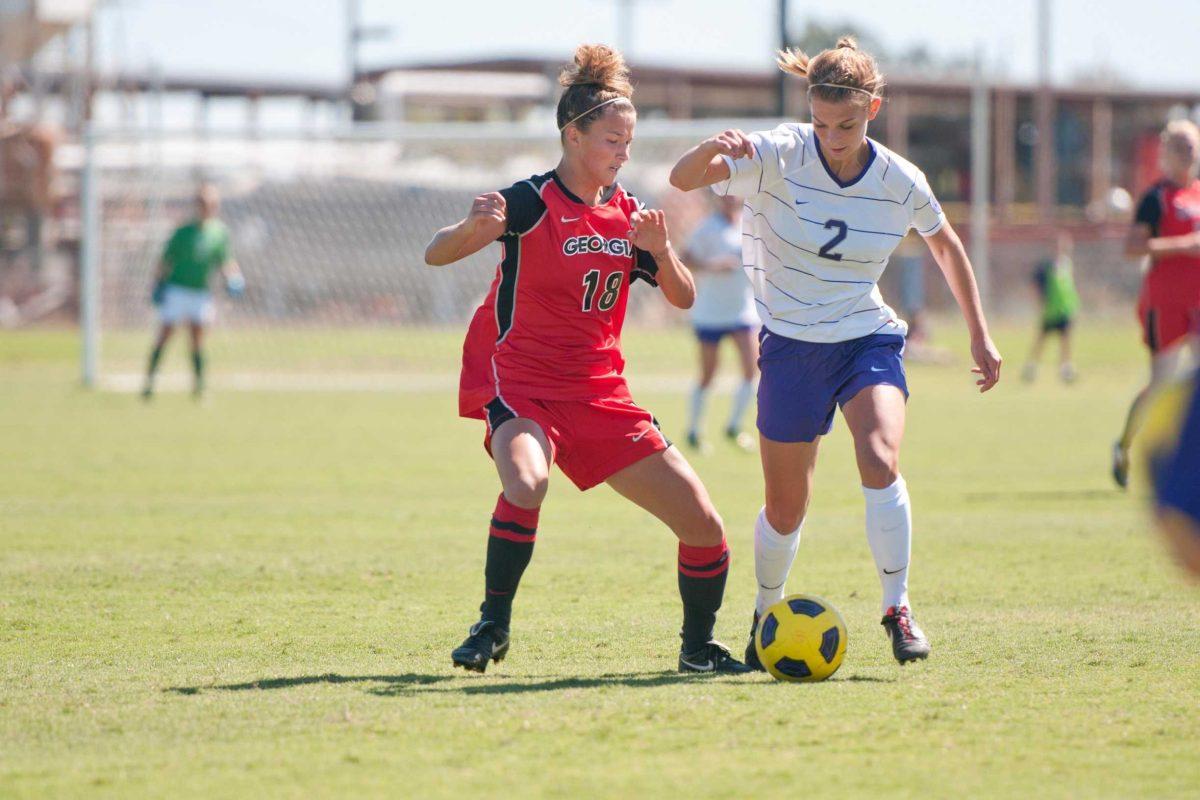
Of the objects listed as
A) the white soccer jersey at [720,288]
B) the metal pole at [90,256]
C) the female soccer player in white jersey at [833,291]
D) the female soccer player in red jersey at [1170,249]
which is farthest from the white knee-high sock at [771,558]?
the metal pole at [90,256]

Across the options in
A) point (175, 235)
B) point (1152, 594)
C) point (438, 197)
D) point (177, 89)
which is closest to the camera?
point (1152, 594)

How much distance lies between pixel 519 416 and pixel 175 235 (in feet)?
45.7

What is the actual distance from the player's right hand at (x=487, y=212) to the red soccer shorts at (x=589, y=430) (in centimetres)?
65

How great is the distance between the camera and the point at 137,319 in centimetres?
2323

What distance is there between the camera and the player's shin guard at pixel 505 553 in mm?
5184

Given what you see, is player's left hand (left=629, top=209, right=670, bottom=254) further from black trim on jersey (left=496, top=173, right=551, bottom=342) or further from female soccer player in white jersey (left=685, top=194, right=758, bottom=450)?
female soccer player in white jersey (left=685, top=194, right=758, bottom=450)

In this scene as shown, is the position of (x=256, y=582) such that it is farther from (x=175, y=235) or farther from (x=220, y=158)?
(x=220, y=158)

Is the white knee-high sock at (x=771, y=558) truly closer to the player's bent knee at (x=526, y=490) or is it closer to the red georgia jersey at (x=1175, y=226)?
the player's bent knee at (x=526, y=490)

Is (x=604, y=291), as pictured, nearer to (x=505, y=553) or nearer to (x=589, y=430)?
(x=589, y=430)

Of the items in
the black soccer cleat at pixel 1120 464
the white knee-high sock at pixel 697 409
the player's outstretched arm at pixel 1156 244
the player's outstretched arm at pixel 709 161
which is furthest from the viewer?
the white knee-high sock at pixel 697 409

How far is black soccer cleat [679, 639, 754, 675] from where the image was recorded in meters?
5.34

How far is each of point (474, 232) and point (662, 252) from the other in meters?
0.70

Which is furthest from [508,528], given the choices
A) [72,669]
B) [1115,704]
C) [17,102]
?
[17,102]

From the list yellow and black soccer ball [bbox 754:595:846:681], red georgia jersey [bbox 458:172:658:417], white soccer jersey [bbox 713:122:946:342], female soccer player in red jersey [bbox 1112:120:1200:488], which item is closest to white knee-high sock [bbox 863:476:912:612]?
yellow and black soccer ball [bbox 754:595:846:681]
